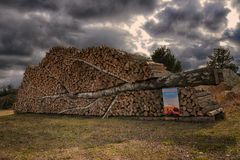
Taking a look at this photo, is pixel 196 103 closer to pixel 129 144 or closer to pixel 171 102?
pixel 171 102

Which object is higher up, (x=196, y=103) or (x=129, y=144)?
(x=196, y=103)

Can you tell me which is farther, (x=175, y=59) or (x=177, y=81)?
(x=175, y=59)

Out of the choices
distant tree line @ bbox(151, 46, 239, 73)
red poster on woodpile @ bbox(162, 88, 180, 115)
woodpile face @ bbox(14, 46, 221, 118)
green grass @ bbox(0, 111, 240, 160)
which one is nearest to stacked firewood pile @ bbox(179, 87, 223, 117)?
woodpile face @ bbox(14, 46, 221, 118)

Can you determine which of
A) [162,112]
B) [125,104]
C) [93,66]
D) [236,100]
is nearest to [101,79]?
[93,66]

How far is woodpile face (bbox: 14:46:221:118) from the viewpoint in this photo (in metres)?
9.60

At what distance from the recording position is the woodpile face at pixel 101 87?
9602 millimetres

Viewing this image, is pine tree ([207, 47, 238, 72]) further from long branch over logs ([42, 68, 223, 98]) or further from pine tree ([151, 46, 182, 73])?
long branch over logs ([42, 68, 223, 98])

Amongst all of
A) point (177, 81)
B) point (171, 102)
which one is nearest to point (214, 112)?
point (171, 102)

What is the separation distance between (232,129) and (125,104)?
476 cm

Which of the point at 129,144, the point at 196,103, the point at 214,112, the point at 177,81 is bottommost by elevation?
the point at 129,144

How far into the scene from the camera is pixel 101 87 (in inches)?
456

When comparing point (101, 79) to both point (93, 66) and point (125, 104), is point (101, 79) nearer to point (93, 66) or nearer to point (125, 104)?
point (93, 66)

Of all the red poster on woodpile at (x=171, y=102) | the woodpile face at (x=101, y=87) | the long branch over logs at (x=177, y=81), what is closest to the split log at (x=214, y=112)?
the woodpile face at (x=101, y=87)

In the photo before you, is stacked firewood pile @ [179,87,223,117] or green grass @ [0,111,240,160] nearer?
green grass @ [0,111,240,160]
